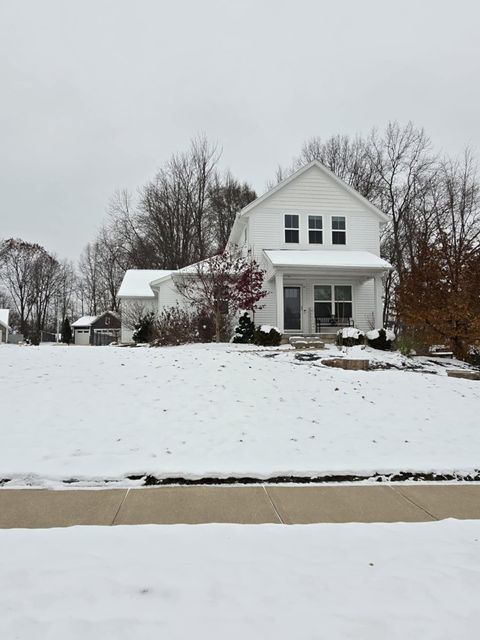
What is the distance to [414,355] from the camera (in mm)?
14055

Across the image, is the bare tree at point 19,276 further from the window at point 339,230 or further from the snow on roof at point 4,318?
the window at point 339,230

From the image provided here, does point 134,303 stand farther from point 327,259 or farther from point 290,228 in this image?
point 327,259

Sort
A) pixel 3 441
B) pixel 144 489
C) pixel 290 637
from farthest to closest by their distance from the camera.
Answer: pixel 3 441
pixel 144 489
pixel 290 637

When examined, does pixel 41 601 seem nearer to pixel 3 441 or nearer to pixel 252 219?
pixel 3 441

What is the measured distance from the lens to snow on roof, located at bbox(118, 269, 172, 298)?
26.4 meters

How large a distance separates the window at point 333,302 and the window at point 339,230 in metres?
2.23

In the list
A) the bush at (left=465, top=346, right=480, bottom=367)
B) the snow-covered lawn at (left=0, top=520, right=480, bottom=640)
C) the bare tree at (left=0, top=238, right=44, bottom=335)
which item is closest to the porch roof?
the bush at (left=465, top=346, right=480, bottom=367)

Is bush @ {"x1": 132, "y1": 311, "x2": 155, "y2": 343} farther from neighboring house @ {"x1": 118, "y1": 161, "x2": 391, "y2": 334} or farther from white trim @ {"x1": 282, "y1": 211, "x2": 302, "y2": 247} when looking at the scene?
white trim @ {"x1": 282, "y1": 211, "x2": 302, "y2": 247}

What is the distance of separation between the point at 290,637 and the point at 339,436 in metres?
4.28

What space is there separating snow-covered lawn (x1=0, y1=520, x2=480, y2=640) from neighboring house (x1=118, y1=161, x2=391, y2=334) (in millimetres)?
15820

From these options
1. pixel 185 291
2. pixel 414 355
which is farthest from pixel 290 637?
pixel 185 291

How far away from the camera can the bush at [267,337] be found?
630 inches

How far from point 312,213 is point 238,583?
19.1m

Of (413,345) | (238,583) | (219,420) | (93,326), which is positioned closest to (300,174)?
(413,345)
